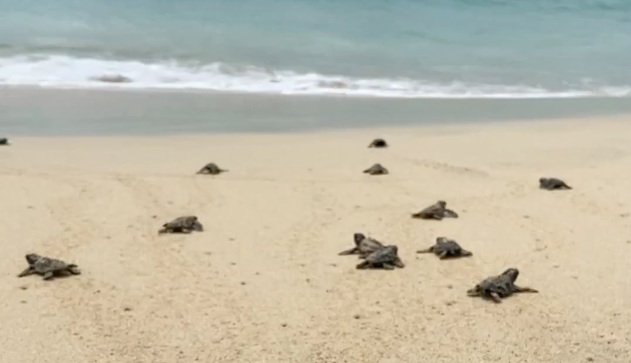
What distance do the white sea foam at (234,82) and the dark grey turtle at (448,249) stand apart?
324 inches

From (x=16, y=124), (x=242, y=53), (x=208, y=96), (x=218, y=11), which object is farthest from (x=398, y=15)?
(x=16, y=124)

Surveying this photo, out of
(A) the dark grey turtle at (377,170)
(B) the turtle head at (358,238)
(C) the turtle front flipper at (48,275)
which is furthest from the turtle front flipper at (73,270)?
(A) the dark grey turtle at (377,170)

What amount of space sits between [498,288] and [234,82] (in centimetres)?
1016

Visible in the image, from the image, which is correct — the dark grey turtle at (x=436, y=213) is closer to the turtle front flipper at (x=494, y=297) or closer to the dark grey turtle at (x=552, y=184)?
the dark grey turtle at (x=552, y=184)

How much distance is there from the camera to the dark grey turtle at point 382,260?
5.00m

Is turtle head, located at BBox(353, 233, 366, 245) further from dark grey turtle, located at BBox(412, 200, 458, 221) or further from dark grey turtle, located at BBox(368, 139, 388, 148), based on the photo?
dark grey turtle, located at BBox(368, 139, 388, 148)

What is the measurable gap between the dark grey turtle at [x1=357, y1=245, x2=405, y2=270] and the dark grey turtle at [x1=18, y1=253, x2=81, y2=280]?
63.3 inches

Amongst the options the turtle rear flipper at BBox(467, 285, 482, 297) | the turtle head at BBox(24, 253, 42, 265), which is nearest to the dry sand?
the turtle rear flipper at BBox(467, 285, 482, 297)

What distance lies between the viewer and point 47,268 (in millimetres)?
4758

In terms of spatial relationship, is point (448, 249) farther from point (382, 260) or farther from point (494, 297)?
point (494, 297)

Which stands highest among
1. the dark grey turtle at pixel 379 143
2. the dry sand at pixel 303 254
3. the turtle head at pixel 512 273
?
the dark grey turtle at pixel 379 143

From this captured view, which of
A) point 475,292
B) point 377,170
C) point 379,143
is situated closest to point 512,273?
point 475,292

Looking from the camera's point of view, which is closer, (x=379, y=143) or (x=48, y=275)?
(x=48, y=275)

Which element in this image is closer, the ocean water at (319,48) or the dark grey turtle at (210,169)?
the dark grey turtle at (210,169)
